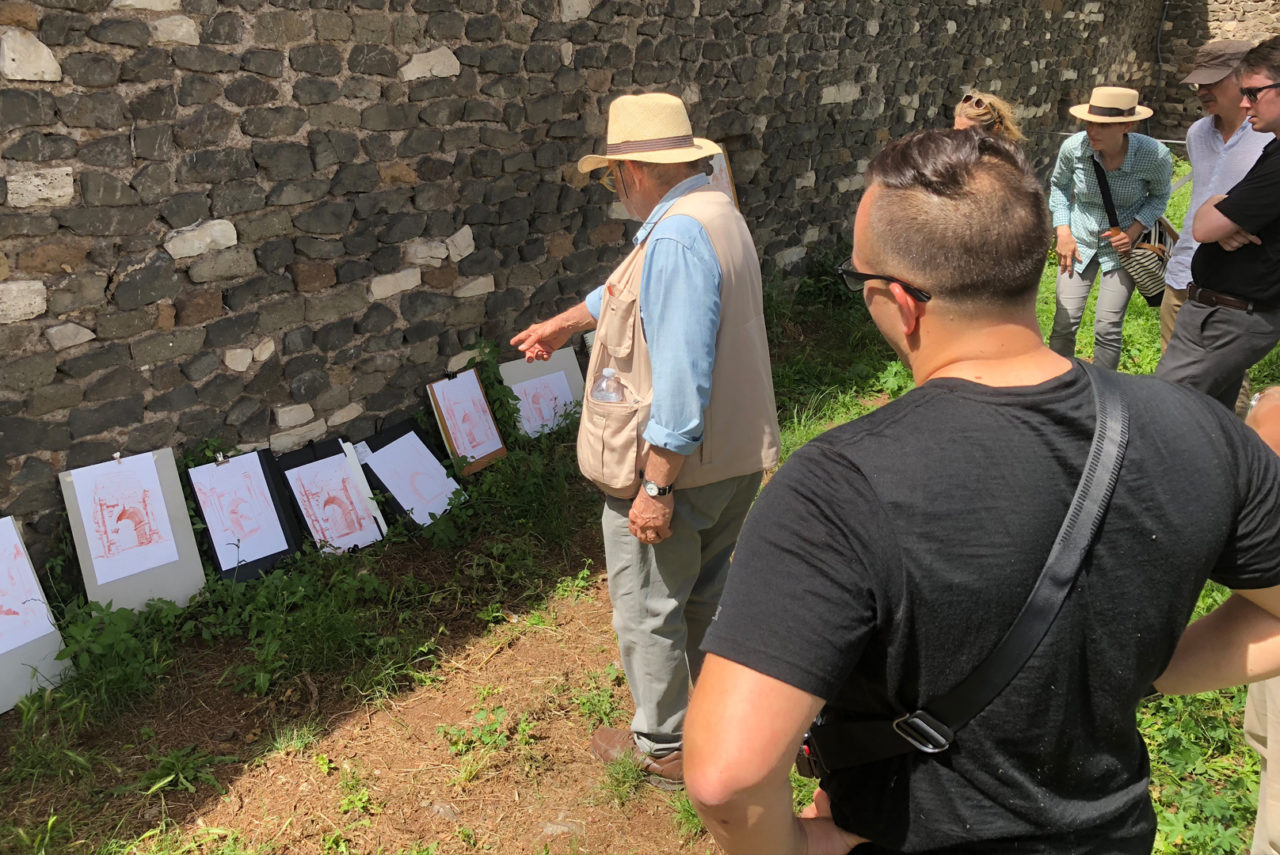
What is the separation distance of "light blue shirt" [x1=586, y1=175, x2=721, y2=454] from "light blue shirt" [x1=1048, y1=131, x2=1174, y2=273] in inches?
124

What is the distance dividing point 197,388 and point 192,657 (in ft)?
3.37

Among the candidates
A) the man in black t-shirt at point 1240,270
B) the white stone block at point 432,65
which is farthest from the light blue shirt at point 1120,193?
the white stone block at point 432,65

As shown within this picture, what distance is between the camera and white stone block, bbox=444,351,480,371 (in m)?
4.65

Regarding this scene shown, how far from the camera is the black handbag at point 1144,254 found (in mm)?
4602

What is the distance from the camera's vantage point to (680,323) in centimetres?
229

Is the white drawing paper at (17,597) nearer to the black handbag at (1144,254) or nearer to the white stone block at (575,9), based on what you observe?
the white stone block at (575,9)

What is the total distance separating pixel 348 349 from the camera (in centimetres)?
421

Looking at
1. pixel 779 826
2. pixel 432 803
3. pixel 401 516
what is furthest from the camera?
pixel 401 516

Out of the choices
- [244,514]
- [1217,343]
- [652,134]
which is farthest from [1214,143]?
[244,514]

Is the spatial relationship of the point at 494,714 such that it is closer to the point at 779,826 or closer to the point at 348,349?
the point at 348,349

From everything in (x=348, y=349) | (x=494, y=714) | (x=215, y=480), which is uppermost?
(x=348, y=349)

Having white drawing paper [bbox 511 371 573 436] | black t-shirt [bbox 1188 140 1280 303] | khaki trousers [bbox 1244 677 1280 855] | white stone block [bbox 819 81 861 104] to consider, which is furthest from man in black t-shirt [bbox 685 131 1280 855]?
white stone block [bbox 819 81 861 104]

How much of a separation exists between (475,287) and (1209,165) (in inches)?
130

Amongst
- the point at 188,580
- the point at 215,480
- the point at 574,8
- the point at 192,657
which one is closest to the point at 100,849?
the point at 192,657
